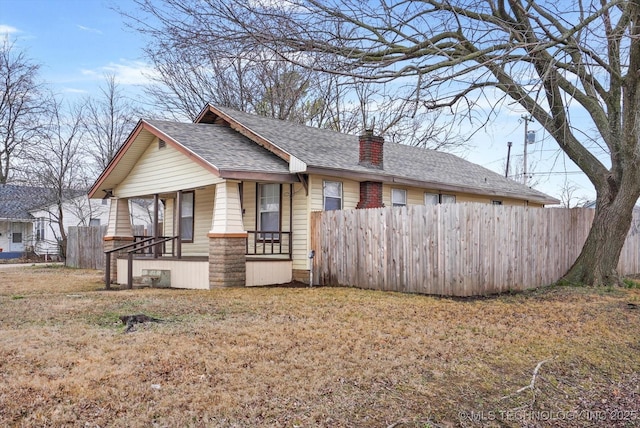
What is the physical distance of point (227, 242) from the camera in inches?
457

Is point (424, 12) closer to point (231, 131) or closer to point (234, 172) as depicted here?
point (234, 172)

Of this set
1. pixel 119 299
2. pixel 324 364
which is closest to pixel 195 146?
pixel 119 299

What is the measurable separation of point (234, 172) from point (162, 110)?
62.3ft

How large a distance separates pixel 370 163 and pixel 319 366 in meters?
10.0

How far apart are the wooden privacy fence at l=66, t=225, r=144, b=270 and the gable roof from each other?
8.54 metres

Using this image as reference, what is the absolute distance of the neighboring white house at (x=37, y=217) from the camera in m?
31.6

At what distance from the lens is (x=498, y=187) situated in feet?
Answer: 62.7

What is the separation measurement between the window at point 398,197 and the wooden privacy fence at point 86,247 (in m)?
12.5

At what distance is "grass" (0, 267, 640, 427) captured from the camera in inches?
154

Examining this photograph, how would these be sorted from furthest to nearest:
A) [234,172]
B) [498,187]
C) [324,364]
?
[498,187]
[234,172]
[324,364]

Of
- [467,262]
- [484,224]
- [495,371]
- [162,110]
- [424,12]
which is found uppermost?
[162,110]

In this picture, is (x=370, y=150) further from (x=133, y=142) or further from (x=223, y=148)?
(x=133, y=142)

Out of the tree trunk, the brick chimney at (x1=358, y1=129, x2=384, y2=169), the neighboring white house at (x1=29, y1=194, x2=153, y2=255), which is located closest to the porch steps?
the brick chimney at (x1=358, y1=129, x2=384, y2=169)

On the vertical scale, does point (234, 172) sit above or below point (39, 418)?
above
